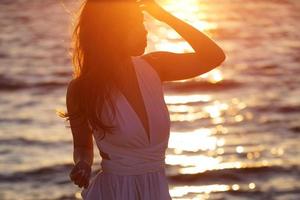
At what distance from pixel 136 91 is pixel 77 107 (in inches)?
10.3

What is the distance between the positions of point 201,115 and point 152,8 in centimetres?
1371

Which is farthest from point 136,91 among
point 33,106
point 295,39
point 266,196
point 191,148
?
point 295,39

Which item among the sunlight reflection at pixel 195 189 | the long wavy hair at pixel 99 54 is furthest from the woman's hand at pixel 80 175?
the sunlight reflection at pixel 195 189

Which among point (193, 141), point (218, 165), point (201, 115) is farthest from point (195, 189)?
point (201, 115)

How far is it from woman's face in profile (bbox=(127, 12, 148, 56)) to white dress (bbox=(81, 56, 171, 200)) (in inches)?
3.4

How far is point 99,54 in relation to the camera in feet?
14.5

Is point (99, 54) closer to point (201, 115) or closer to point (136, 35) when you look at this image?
point (136, 35)

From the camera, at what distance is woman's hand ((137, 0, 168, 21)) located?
4527 mm

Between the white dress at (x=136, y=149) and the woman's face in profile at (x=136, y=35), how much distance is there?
87 mm

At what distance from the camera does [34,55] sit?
24.1 m

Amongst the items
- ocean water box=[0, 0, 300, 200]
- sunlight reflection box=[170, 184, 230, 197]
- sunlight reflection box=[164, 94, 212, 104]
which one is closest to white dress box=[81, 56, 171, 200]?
ocean water box=[0, 0, 300, 200]

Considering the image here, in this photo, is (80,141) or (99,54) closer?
(99,54)

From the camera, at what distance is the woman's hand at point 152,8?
4.53 meters

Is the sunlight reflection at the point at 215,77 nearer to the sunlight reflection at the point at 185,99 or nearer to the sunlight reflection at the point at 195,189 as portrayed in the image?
the sunlight reflection at the point at 185,99
